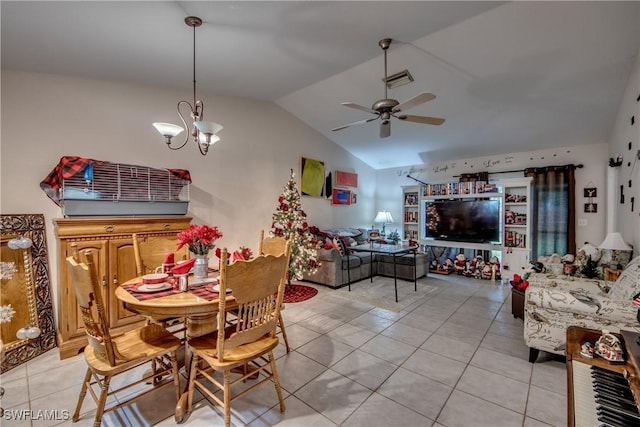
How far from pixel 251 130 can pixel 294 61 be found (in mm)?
1597

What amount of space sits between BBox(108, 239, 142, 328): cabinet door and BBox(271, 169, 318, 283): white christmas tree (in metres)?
2.10

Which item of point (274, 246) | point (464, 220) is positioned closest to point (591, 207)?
point (464, 220)

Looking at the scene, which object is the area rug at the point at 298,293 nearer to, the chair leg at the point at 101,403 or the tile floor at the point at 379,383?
the tile floor at the point at 379,383

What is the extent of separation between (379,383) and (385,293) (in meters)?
2.36

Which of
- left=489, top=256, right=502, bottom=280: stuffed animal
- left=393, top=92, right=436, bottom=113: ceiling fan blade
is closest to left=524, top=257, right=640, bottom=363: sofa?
left=393, top=92, right=436, bottom=113: ceiling fan blade

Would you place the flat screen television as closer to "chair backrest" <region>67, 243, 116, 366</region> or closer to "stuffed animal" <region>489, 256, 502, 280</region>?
"stuffed animal" <region>489, 256, 502, 280</region>

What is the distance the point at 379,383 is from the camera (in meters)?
2.21

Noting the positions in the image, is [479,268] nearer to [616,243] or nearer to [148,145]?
[616,243]

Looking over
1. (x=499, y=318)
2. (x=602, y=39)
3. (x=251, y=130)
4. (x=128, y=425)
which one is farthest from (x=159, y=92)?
(x=499, y=318)

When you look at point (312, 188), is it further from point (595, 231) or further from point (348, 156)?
point (595, 231)

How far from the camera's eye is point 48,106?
289cm

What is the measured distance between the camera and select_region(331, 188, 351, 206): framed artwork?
6.24 metres

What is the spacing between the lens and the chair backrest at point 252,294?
160 cm

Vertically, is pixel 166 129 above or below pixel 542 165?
below
